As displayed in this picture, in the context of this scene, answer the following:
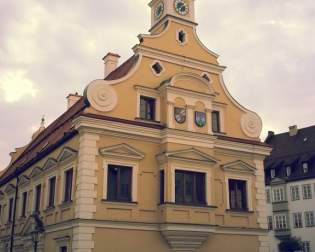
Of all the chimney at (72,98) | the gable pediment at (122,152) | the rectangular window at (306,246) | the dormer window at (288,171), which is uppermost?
the chimney at (72,98)

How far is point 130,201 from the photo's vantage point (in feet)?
62.7

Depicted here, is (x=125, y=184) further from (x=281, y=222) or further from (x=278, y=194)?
(x=278, y=194)

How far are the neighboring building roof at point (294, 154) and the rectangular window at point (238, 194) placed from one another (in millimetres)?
26471

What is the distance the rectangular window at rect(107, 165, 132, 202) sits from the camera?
62.3ft

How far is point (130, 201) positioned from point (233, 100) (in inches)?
326

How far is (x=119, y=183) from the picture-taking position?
19172 mm

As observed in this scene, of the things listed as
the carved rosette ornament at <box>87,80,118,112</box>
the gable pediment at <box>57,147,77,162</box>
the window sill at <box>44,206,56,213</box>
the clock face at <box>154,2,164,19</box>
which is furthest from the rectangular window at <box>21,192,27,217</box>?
the clock face at <box>154,2,164,19</box>

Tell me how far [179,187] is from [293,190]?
103 feet

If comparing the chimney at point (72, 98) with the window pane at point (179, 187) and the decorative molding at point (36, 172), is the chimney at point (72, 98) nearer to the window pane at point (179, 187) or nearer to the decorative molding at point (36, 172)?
the decorative molding at point (36, 172)

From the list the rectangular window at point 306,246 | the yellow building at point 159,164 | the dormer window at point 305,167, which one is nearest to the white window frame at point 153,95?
the yellow building at point 159,164

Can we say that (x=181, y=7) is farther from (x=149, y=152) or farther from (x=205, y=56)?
(x=149, y=152)

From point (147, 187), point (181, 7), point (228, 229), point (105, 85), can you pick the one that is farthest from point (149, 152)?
point (181, 7)

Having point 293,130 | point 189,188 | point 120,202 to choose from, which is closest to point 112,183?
point 120,202

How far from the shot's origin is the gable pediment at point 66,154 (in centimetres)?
1972
